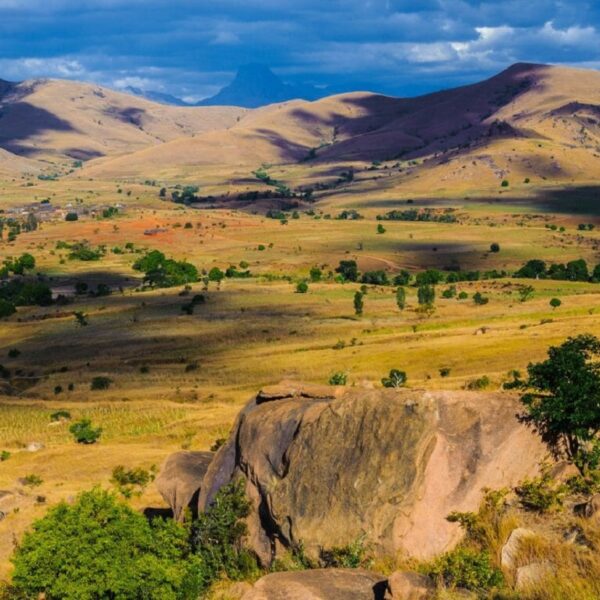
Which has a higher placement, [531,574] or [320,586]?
[531,574]

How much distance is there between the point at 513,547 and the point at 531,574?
172 cm

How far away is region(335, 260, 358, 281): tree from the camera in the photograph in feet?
590

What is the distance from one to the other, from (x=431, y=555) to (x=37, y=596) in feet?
36.2

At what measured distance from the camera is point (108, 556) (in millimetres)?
22922

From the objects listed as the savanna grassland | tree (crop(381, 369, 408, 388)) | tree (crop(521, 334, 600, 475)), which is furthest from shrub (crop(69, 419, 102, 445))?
tree (crop(521, 334, 600, 475))

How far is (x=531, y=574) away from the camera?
17.6 metres

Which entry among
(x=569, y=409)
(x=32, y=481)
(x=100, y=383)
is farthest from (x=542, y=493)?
(x=100, y=383)

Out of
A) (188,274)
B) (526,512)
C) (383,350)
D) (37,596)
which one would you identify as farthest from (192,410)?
(188,274)

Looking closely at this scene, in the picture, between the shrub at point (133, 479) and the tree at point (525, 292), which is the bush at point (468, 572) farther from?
the tree at point (525, 292)

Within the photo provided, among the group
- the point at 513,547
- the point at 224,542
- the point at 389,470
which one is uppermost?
the point at 389,470

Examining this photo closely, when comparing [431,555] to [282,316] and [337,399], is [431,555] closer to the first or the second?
[337,399]

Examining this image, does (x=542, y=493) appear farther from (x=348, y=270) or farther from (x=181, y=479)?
(x=348, y=270)

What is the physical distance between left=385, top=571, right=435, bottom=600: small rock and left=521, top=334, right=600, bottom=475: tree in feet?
20.4

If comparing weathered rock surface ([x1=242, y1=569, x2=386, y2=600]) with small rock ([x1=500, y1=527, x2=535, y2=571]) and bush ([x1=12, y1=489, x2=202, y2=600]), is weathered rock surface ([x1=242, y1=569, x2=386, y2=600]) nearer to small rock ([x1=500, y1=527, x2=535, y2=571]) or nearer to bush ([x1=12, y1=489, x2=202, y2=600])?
small rock ([x1=500, y1=527, x2=535, y2=571])
